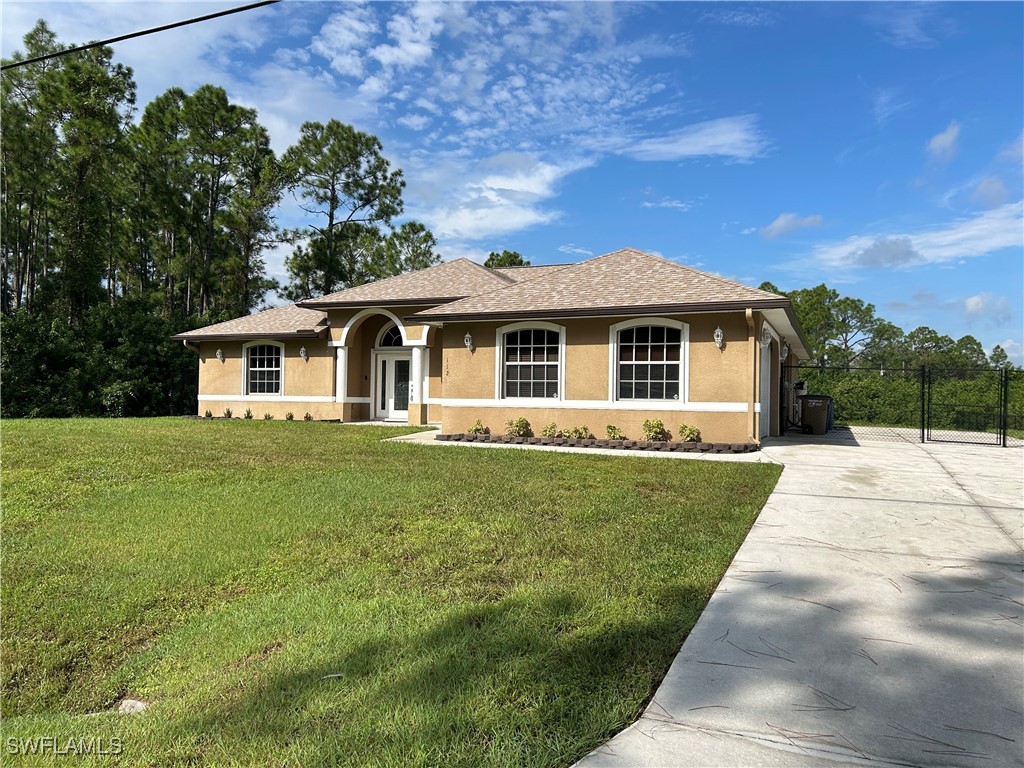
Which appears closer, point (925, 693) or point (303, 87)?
point (925, 693)

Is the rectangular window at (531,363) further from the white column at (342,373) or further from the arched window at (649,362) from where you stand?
the white column at (342,373)

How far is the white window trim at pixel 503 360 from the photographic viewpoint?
13.5m

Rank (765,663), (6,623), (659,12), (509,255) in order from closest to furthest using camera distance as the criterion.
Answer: (765,663), (6,623), (659,12), (509,255)

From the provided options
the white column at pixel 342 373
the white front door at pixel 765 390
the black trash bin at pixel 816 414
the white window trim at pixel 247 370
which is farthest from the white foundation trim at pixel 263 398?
the black trash bin at pixel 816 414

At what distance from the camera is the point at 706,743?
7.59 ft

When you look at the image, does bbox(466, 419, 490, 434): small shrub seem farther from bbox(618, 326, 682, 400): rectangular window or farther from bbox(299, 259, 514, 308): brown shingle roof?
bbox(299, 259, 514, 308): brown shingle roof

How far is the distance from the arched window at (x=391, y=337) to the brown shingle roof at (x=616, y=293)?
467cm

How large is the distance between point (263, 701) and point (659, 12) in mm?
8245

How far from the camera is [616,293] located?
13320 mm

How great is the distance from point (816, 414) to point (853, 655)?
15467 millimetres

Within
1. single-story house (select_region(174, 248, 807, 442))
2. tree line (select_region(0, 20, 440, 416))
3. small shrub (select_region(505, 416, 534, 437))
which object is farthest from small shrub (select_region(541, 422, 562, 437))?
tree line (select_region(0, 20, 440, 416))

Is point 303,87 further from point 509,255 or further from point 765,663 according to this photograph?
point 509,255

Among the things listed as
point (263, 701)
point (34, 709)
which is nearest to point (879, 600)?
point (263, 701)

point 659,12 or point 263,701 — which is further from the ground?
point 659,12
